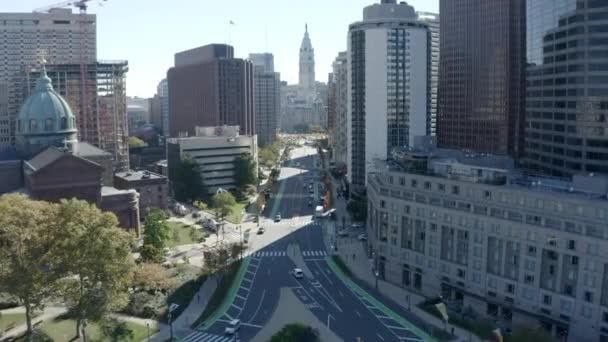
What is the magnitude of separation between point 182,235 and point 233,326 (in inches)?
1974

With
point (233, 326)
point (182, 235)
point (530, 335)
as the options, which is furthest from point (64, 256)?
point (182, 235)

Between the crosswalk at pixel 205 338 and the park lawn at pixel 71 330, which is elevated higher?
the park lawn at pixel 71 330

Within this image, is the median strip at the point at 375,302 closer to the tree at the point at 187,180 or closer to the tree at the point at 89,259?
the tree at the point at 89,259

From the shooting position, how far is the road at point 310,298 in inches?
2766

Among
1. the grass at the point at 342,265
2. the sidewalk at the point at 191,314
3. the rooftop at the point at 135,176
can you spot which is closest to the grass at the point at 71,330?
the sidewalk at the point at 191,314

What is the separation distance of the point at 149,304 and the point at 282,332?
20.8 m

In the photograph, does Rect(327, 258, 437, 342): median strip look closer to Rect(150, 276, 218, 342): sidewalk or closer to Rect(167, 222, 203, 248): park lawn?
Rect(150, 276, 218, 342): sidewalk

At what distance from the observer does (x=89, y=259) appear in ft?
210

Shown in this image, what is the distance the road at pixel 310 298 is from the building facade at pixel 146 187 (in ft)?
107

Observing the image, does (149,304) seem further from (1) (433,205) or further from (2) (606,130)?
(2) (606,130)

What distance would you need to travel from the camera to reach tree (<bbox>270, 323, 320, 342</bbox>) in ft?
207

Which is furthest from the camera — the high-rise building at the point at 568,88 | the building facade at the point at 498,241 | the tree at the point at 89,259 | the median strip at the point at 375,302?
the high-rise building at the point at 568,88

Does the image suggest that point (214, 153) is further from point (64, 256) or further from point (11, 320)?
point (64, 256)

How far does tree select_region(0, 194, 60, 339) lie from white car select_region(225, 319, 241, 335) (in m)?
19.6
